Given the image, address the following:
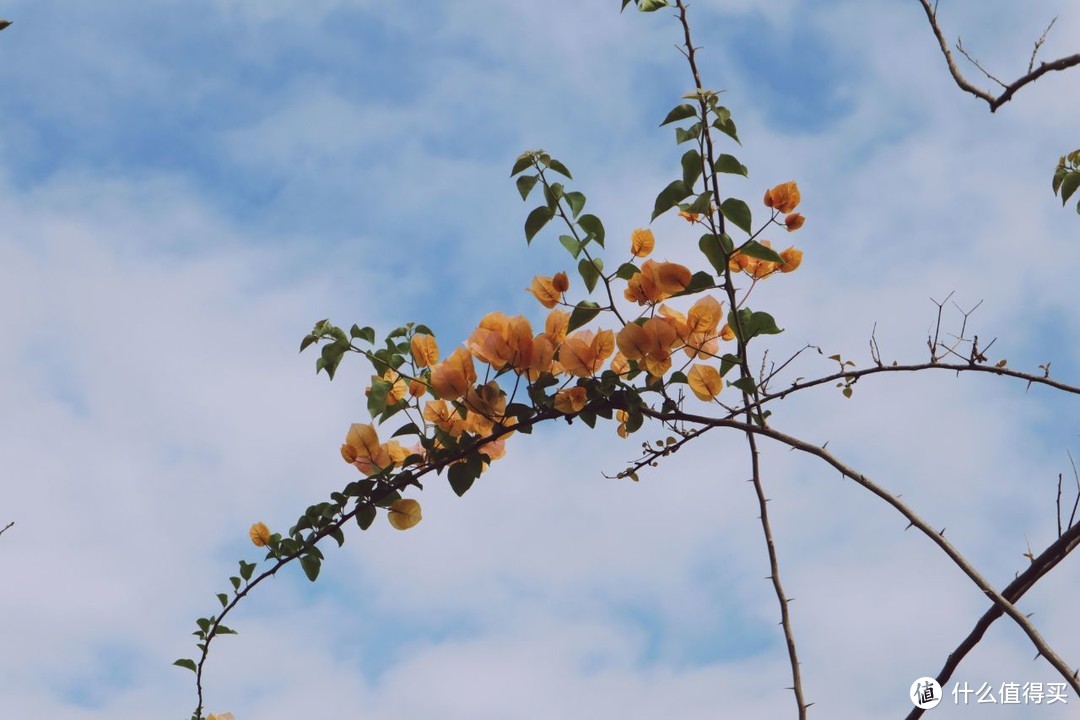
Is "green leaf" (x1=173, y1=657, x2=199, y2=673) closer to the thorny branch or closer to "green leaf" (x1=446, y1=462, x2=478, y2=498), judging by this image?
"green leaf" (x1=446, y1=462, x2=478, y2=498)

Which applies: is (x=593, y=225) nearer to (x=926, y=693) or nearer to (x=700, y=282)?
(x=700, y=282)

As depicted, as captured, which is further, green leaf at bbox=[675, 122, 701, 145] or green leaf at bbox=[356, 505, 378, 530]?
green leaf at bbox=[356, 505, 378, 530]

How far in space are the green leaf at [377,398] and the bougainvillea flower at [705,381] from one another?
1.57 ft

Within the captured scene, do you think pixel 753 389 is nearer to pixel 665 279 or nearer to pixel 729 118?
pixel 665 279

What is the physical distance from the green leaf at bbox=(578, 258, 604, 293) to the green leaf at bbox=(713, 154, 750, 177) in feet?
0.74

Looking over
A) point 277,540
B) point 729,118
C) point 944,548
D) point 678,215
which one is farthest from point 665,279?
point 277,540

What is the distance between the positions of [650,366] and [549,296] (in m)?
0.19

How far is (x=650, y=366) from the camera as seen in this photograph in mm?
1419

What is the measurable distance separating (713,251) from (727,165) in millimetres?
116

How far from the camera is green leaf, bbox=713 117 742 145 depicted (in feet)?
4.05

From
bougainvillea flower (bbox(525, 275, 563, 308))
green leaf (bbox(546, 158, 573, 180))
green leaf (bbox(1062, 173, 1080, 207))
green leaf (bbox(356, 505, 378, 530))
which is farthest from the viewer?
green leaf (bbox(1062, 173, 1080, 207))

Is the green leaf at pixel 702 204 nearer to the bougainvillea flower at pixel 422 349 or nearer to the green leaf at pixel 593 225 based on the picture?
the green leaf at pixel 593 225

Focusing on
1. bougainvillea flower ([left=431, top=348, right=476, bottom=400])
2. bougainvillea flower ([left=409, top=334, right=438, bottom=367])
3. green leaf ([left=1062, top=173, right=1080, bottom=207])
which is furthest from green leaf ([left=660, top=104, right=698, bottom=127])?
green leaf ([left=1062, top=173, right=1080, bottom=207])

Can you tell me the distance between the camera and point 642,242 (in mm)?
1450
